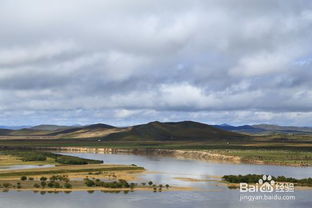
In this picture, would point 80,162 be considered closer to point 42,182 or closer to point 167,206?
point 42,182

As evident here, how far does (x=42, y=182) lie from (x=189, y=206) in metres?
32.0

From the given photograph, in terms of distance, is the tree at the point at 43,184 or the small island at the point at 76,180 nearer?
the small island at the point at 76,180

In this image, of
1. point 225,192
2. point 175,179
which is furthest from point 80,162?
point 225,192

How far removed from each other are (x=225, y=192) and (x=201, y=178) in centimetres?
2026

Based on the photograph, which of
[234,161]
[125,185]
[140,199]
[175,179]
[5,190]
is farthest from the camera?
[234,161]

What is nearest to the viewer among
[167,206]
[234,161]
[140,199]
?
[167,206]

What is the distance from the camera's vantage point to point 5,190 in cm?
8050

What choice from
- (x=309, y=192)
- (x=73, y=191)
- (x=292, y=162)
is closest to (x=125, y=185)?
(x=73, y=191)

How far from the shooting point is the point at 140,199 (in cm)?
7325

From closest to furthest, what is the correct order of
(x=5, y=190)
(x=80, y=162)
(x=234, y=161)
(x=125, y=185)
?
(x=5, y=190) < (x=125, y=185) < (x=80, y=162) < (x=234, y=161)

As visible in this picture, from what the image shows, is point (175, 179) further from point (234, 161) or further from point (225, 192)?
point (234, 161)

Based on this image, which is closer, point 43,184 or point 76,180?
point 43,184

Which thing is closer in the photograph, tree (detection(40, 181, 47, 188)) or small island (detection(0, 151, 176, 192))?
small island (detection(0, 151, 176, 192))

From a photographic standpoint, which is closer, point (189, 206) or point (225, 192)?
point (189, 206)
